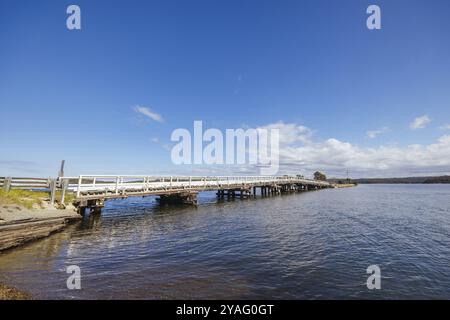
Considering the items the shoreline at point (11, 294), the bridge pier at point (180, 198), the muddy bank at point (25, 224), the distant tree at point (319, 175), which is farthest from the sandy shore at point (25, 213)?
the distant tree at point (319, 175)

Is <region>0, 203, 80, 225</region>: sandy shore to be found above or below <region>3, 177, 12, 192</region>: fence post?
below

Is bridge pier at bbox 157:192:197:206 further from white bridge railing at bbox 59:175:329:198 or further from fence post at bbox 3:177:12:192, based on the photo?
fence post at bbox 3:177:12:192

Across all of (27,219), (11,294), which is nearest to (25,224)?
(27,219)

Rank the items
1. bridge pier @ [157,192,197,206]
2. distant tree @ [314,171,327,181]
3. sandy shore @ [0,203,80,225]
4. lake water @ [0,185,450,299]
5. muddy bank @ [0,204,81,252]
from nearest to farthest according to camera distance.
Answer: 1. lake water @ [0,185,450,299]
2. muddy bank @ [0,204,81,252]
3. sandy shore @ [0,203,80,225]
4. bridge pier @ [157,192,197,206]
5. distant tree @ [314,171,327,181]

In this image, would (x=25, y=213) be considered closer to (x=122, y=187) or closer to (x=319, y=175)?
(x=122, y=187)

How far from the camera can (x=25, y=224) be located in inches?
465

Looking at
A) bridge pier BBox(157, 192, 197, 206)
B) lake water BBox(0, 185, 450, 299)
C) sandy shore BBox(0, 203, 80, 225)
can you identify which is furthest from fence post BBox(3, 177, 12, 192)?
bridge pier BBox(157, 192, 197, 206)

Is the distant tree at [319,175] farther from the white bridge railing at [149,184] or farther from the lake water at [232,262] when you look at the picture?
the lake water at [232,262]

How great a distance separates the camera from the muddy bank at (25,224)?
1075cm

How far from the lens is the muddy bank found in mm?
10748

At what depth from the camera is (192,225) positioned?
57.2 feet
